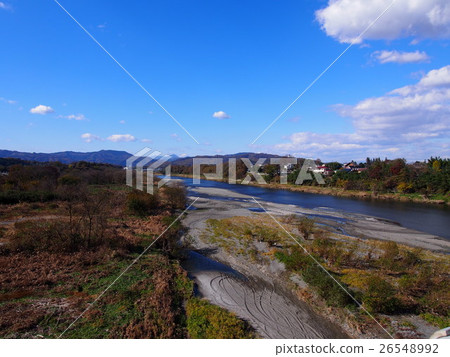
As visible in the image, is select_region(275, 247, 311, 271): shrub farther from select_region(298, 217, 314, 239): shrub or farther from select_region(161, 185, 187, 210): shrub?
select_region(161, 185, 187, 210): shrub

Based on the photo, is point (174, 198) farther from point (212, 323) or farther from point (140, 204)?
point (212, 323)

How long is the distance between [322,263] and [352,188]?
43320mm

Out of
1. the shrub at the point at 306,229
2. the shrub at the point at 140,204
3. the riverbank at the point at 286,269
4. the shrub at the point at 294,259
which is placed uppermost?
the shrub at the point at 140,204

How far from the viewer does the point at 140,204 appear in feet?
76.2

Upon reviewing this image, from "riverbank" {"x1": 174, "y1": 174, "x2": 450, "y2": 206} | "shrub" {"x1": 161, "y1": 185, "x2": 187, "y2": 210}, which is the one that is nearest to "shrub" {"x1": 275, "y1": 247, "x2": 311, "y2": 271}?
"shrub" {"x1": 161, "y1": 185, "x2": 187, "y2": 210}

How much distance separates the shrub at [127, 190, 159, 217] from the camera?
22953mm

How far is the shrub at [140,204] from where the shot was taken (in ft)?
75.3

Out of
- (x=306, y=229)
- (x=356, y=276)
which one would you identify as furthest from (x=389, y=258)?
(x=306, y=229)

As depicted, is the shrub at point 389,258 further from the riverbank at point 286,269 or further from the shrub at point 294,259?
the shrub at point 294,259

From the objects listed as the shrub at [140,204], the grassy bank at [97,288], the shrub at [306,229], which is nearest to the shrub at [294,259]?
the shrub at [306,229]

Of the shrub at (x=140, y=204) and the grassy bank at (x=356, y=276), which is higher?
the shrub at (x=140, y=204)

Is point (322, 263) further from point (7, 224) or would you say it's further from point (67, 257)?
point (7, 224)

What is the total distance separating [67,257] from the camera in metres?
11.5

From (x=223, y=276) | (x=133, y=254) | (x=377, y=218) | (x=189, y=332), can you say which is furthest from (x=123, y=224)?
(x=377, y=218)
